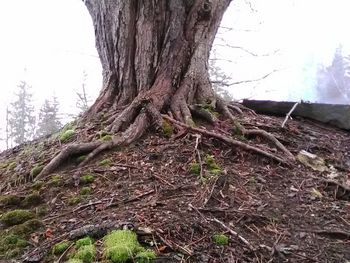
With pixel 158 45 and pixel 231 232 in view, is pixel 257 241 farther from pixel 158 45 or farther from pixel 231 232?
pixel 158 45

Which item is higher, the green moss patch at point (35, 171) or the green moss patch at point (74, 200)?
the green moss patch at point (35, 171)

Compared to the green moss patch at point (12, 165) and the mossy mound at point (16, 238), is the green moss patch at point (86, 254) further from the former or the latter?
the green moss patch at point (12, 165)

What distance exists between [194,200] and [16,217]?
4.63ft

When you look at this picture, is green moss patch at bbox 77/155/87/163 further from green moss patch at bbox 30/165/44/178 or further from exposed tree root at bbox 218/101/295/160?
exposed tree root at bbox 218/101/295/160

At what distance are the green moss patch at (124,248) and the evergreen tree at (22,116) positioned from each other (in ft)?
134

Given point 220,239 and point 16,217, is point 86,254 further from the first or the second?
point 16,217

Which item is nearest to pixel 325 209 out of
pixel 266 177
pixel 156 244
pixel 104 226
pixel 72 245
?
pixel 266 177

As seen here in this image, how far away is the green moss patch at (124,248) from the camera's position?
2.24 metres

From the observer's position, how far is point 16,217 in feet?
9.83

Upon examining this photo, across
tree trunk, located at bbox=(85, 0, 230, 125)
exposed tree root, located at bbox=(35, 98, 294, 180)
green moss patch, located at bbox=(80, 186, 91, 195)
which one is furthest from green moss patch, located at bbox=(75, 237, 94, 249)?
tree trunk, located at bbox=(85, 0, 230, 125)

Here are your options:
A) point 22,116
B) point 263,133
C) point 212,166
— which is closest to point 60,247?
point 212,166

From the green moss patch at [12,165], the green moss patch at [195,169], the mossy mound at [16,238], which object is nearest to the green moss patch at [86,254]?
the mossy mound at [16,238]

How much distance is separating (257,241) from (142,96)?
264 centimetres

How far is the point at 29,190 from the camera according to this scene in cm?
346
